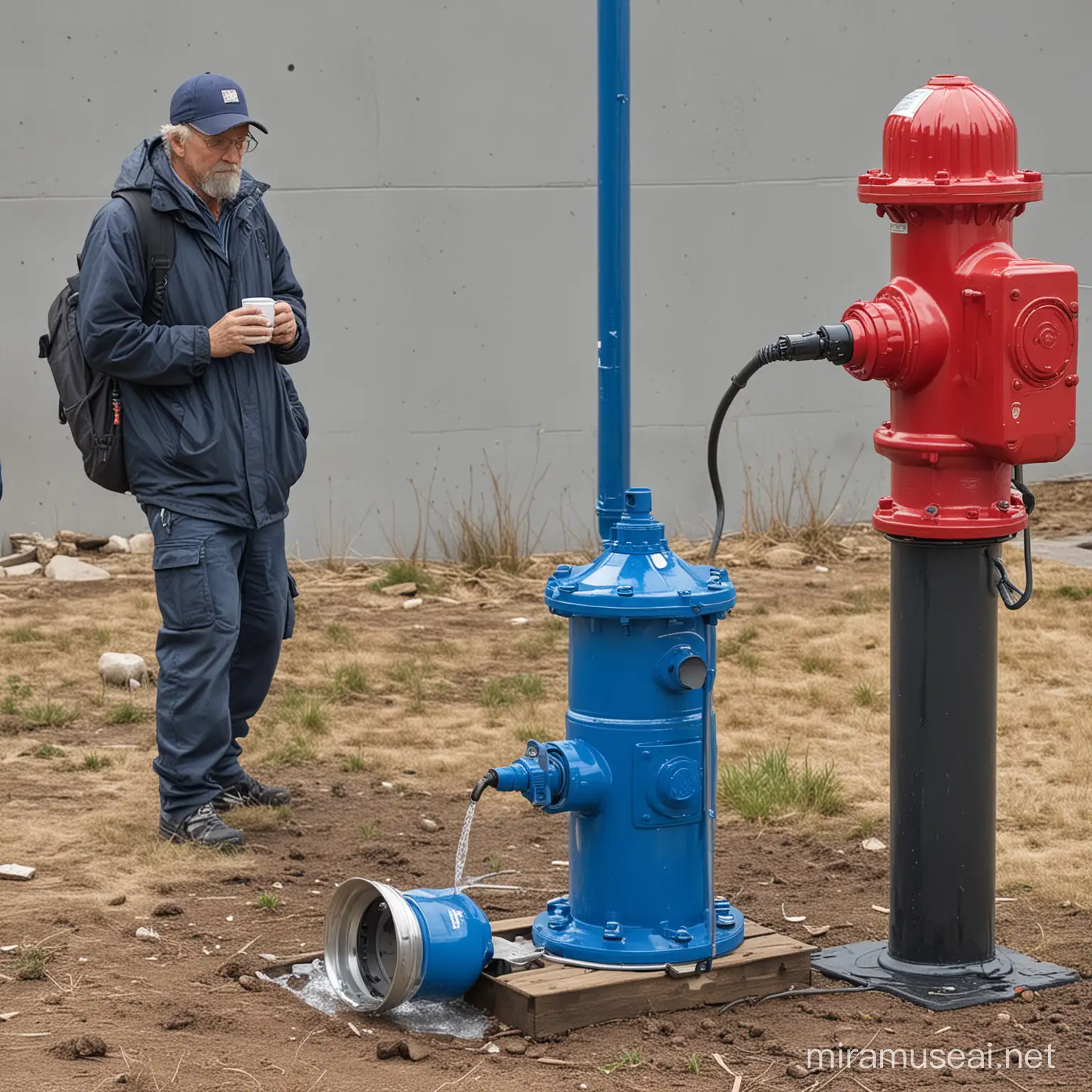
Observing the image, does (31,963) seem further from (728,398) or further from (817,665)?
(817,665)

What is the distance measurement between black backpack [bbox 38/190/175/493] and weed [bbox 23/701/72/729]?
5.49ft

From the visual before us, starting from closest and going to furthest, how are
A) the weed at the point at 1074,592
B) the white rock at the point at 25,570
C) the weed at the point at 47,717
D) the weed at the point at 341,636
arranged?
the weed at the point at 47,717
the weed at the point at 341,636
the weed at the point at 1074,592
the white rock at the point at 25,570

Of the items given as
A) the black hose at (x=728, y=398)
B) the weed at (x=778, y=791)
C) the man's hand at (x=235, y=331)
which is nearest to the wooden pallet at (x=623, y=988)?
the black hose at (x=728, y=398)

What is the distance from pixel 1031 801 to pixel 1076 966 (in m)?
1.37

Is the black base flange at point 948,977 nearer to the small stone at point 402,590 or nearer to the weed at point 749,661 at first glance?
the weed at point 749,661

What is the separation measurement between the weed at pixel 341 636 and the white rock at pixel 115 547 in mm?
1845

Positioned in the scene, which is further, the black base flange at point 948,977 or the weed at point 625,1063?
the black base flange at point 948,977

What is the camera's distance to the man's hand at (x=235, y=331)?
5074mm

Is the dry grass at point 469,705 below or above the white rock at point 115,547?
below

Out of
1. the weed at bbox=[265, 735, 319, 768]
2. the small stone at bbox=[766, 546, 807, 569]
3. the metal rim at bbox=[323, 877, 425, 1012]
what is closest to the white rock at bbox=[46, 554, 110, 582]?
the weed at bbox=[265, 735, 319, 768]

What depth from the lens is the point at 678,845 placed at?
398cm

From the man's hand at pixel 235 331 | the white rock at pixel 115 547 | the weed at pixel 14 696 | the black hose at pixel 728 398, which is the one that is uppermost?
the man's hand at pixel 235 331

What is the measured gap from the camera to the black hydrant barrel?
3.95 meters

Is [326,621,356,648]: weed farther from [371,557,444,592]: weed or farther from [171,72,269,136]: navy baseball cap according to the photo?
[171,72,269,136]: navy baseball cap
